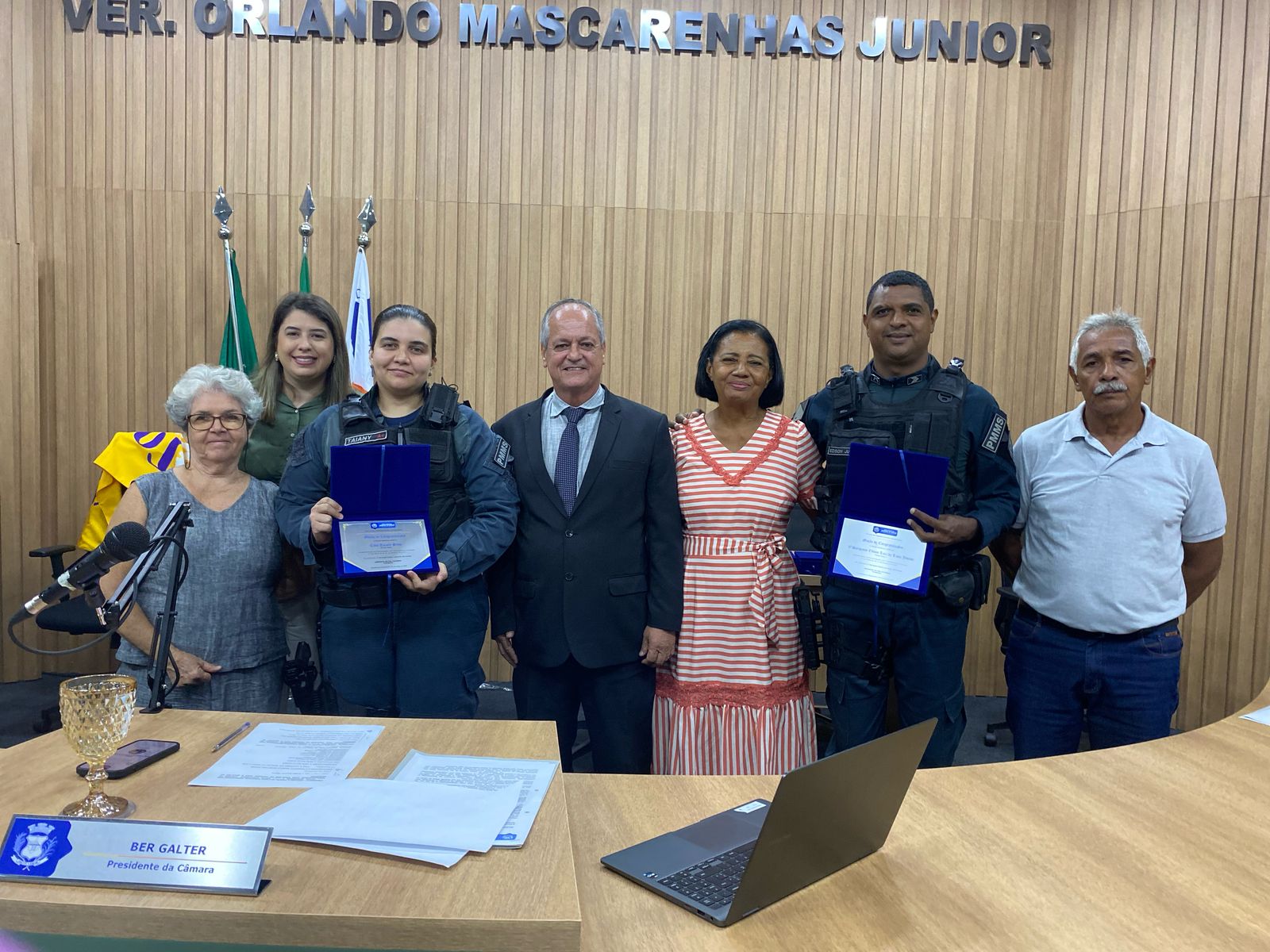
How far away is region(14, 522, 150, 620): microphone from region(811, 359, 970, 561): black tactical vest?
174cm

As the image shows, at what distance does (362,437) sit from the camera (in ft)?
8.38

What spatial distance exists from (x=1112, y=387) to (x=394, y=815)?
84.6 inches

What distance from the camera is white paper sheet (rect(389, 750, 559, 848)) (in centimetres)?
132

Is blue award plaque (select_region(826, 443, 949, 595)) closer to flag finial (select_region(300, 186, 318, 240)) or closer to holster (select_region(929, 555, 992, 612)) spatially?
holster (select_region(929, 555, 992, 612))

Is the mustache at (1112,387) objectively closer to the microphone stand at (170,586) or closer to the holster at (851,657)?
the holster at (851,657)

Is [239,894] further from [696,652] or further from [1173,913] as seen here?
[696,652]

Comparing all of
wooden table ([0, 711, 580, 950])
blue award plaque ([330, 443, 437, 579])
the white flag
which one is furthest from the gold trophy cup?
the white flag

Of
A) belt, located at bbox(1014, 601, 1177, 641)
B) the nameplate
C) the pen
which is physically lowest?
belt, located at bbox(1014, 601, 1177, 641)

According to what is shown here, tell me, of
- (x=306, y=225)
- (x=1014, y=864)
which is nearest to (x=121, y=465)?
(x=306, y=225)

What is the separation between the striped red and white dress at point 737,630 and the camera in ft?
8.71

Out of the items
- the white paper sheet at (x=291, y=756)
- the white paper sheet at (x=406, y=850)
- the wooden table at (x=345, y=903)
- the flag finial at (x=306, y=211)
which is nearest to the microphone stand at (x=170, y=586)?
the white paper sheet at (x=291, y=756)

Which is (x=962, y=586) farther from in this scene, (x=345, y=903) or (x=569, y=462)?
(x=345, y=903)

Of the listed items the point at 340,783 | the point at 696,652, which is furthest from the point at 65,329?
the point at 340,783

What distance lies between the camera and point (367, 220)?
4531 millimetres
